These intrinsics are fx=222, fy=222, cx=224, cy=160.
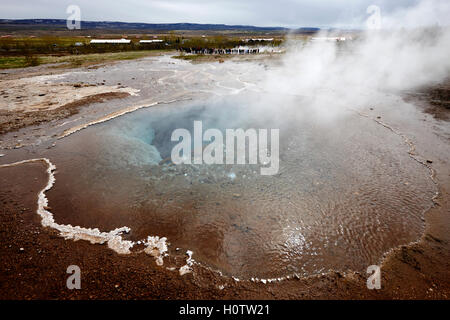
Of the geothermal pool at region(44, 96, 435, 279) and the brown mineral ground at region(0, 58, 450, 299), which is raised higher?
the geothermal pool at region(44, 96, 435, 279)

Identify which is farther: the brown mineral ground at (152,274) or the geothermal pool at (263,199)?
the geothermal pool at (263,199)

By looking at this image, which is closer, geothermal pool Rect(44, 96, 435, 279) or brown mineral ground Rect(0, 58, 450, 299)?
brown mineral ground Rect(0, 58, 450, 299)

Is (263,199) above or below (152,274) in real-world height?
above

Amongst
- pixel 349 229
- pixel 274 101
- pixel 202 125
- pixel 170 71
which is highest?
pixel 170 71

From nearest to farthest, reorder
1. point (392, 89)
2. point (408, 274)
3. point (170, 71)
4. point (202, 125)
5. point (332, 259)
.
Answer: point (408, 274) → point (332, 259) → point (202, 125) → point (392, 89) → point (170, 71)

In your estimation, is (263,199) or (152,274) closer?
(152,274)

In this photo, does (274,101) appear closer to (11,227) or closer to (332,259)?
(332,259)
